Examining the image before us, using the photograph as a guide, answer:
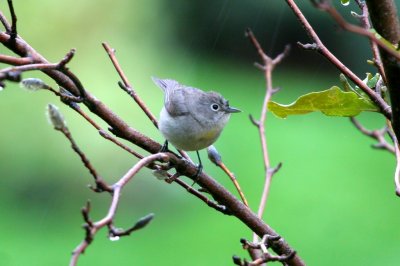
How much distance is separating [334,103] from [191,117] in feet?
5.11

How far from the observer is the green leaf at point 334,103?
125 centimetres

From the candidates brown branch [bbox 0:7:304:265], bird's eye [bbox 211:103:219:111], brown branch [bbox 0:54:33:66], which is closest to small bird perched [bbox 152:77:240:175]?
bird's eye [bbox 211:103:219:111]

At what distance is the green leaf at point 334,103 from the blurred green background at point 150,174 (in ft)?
14.8

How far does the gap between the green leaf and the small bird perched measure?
1.20m

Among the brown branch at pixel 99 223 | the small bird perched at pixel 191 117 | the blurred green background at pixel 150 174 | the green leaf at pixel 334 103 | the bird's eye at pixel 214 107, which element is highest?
the green leaf at pixel 334 103

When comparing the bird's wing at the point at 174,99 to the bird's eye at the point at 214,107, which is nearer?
the bird's wing at the point at 174,99

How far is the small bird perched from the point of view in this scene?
2646 mm

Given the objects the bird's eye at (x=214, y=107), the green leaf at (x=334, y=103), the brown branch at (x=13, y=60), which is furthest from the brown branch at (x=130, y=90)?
the bird's eye at (x=214, y=107)

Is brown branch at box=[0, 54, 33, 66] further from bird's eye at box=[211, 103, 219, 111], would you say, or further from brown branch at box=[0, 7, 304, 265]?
bird's eye at box=[211, 103, 219, 111]

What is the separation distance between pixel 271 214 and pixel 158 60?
3.32 meters

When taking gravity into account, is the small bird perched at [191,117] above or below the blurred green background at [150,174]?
above

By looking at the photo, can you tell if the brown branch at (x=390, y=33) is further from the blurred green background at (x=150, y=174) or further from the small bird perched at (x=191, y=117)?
the blurred green background at (x=150, y=174)

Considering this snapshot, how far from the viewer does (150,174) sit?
7.07 metres

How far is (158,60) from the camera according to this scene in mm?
9578
